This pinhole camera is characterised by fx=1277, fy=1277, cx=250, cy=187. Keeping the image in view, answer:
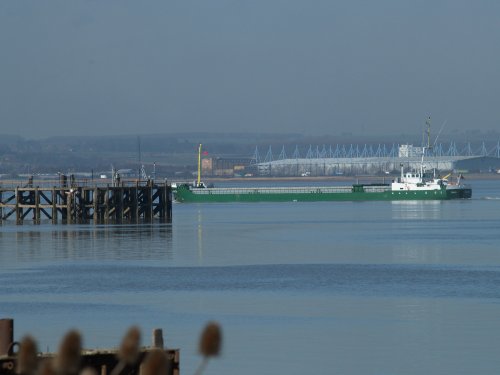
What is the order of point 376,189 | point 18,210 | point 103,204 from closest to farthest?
point 18,210 → point 103,204 → point 376,189

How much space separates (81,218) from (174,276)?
39966 mm

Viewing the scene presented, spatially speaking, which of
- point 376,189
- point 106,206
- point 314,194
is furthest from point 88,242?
point 314,194

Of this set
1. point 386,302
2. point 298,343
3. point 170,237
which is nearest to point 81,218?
point 170,237

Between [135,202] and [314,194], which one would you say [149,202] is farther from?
[314,194]

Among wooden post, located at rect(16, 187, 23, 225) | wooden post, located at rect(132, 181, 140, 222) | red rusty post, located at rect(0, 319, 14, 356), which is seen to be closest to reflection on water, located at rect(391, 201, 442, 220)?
wooden post, located at rect(132, 181, 140, 222)

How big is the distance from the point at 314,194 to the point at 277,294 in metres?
93.8

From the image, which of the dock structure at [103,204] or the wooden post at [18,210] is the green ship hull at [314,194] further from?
the wooden post at [18,210]

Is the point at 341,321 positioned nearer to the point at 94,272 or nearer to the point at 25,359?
the point at 94,272

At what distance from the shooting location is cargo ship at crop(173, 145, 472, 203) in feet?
387

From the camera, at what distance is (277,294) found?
34.0m

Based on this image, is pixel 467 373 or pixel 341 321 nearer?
pixel 467 373

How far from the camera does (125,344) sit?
5770 millimetres

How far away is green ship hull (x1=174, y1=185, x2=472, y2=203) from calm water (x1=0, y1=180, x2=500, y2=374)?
5062 centimetres

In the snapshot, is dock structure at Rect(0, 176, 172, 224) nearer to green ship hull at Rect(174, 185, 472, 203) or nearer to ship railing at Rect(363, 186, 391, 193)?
green ship hull at Rect(174, 185, 472, 203)
